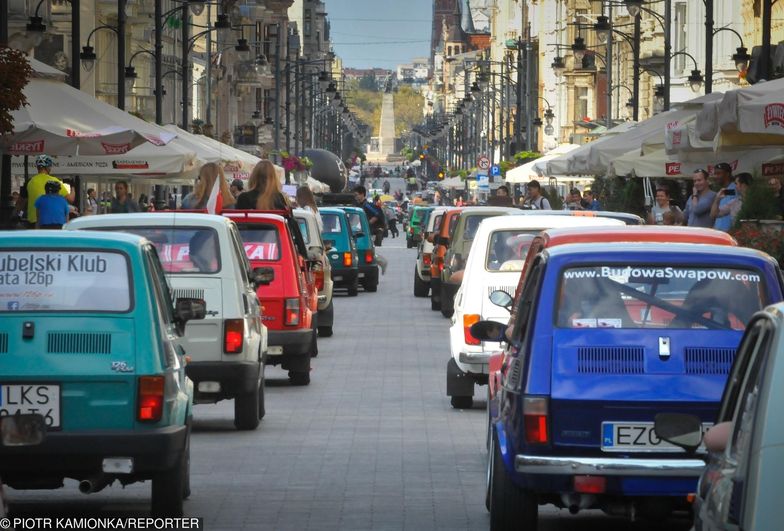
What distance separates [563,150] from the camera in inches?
2185

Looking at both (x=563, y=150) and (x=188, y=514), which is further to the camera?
(x=563, y=150)

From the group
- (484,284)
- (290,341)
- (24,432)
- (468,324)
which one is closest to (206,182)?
(290,341)

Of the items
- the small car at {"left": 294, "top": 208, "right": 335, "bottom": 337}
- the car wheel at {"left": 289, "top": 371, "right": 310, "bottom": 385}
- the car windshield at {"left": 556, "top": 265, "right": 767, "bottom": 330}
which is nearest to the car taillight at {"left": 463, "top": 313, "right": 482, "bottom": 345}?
the car wheel at {"left": 289, "top": 371, "right": 310, "bottom": 385}

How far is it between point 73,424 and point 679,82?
191 ft

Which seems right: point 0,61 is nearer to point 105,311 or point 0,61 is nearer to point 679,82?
point 105,311

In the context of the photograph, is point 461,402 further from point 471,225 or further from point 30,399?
point 471,225

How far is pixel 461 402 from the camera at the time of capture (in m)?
16.9

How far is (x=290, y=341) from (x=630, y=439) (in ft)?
31.4

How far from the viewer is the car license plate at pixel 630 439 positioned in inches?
342

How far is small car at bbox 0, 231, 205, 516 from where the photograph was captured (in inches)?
367

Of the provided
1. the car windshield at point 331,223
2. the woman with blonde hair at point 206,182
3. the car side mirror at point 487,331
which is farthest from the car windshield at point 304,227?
the car side mirror at point 487,331

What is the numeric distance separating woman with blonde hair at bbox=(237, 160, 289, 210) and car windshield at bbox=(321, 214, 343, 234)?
Result: 14.8 meters

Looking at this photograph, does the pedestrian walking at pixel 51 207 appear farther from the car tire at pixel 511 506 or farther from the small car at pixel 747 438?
the small car at pixel 747 438

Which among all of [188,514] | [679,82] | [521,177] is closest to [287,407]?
[188,514]
